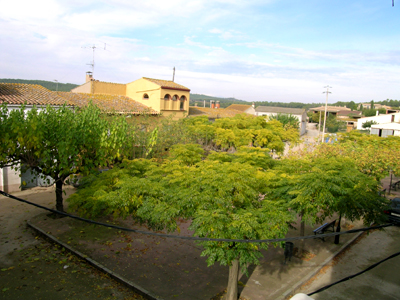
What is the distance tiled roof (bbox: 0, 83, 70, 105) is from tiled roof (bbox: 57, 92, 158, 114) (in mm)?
2075

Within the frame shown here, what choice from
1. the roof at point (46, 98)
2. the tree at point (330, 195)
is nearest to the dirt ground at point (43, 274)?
the tree at point (330, 195)

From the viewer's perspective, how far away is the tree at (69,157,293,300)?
270 inches

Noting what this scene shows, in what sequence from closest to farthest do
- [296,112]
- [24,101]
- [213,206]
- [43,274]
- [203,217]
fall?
[203,217], [213,206], [43,274], [24,101], [296,112]

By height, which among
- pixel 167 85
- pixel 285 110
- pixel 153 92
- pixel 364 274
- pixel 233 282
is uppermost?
pixel 167 85

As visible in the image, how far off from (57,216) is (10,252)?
340 cm

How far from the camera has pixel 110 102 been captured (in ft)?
81.7

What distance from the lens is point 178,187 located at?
8.71 m

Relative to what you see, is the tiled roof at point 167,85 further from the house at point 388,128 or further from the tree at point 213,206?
the house at point 388,128

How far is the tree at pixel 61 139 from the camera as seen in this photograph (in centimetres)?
1030

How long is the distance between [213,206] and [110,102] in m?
19.8

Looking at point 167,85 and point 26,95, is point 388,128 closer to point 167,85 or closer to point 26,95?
point 167,85

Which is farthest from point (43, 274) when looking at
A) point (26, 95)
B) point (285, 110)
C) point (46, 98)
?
point (285, 110)

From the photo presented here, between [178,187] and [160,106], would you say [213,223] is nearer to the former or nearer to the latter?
[178,187]

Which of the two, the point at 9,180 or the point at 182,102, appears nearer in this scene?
the point at 9,180
